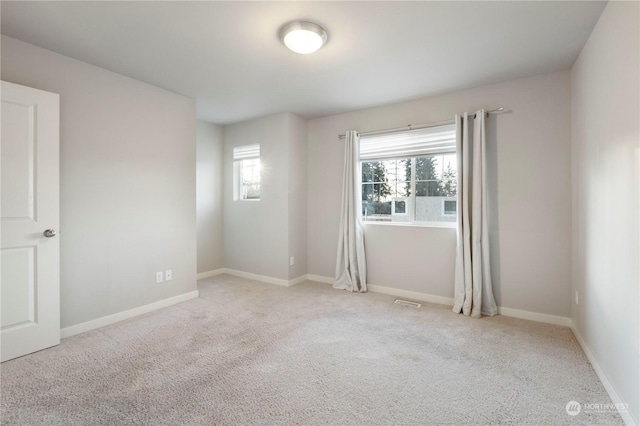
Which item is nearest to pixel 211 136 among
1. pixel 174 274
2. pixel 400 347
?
pixel 174 274

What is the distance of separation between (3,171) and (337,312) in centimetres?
309

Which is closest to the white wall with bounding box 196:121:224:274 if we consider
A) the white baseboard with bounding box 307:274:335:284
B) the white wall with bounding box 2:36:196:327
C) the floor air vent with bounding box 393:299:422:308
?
the white wall with bounding box 2:36:196:327

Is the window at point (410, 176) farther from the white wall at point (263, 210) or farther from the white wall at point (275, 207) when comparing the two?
the white wall at point (263, 210)

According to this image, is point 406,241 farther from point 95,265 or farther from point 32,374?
point 32,374

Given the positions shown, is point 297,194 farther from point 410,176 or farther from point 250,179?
point 410,176

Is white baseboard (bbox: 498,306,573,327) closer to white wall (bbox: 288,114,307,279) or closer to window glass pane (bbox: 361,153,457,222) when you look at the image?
window glass pane (bbox: 361,153,457,222)

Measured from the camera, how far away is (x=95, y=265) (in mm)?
2822

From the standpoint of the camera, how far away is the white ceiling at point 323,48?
1987 millimetres

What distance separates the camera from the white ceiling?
199cm

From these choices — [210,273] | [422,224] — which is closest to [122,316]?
[210,273]

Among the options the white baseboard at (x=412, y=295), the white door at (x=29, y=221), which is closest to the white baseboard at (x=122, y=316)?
the white door at (x=29, y=221)

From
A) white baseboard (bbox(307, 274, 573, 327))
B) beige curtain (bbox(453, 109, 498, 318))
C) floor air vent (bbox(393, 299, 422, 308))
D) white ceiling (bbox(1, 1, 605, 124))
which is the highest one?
white ceiling (bbox(1, 1, 605, 124))

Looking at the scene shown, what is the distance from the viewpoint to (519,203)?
3057 millimetres

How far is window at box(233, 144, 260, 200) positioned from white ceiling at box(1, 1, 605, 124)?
4.49 feet
